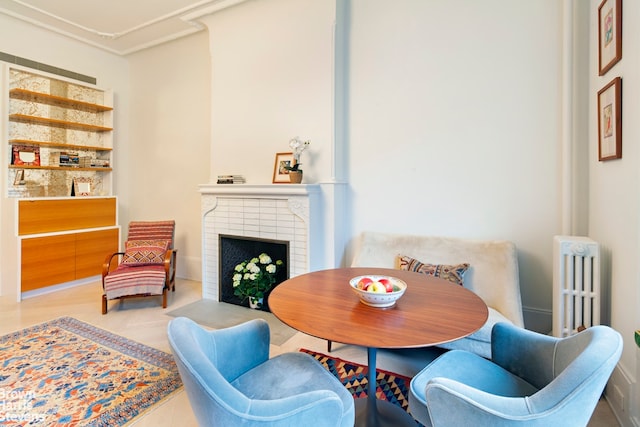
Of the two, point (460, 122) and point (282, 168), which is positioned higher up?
point (460, 122)

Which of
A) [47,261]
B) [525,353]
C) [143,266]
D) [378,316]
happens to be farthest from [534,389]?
[47,261]

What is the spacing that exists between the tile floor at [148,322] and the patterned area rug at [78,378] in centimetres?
12

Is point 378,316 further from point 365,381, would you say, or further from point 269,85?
point 269,85

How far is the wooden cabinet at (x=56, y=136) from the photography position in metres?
3.88

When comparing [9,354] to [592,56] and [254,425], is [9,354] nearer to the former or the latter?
[254,425]

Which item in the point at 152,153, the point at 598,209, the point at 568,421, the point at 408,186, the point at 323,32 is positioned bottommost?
the point at 568,421

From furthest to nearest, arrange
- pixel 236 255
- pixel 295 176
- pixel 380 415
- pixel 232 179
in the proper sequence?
1. pixel 236 255
2. pixel 232 179
3. pixel 295 176
4. pixel 380 415

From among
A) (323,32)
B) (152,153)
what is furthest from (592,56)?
(152,153)

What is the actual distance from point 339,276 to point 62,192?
4397mm

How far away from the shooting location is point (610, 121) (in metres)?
1.90

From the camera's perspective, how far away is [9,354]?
2391mm

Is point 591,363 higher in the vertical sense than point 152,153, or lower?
lower

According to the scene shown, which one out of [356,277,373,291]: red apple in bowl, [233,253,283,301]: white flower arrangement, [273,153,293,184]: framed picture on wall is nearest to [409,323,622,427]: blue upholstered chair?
[356,277,373,291]: red apple in bowl

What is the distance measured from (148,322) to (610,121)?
3.83m
